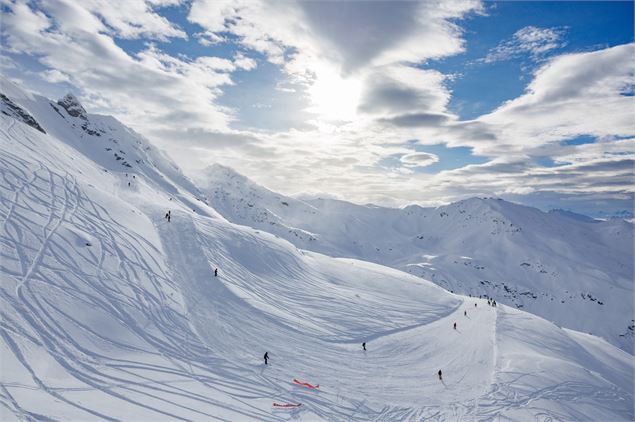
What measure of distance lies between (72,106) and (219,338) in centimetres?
15188

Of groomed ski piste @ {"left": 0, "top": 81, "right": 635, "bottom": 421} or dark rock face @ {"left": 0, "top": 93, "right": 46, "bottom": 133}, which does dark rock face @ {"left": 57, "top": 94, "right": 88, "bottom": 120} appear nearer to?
dark rock face @ {"left": 0, "top": 93, "right": 46, "bottom": 133}

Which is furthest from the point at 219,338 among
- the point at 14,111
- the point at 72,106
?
the point at 72,106

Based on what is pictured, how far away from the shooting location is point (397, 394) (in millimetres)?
28266

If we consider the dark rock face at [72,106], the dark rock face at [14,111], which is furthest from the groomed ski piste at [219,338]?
the dark rock face at [72,106]

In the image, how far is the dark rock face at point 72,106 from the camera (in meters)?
137

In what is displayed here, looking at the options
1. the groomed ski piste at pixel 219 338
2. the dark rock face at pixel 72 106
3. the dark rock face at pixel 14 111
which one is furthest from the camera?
the dark rock face at pixel 72 106

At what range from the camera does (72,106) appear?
13925 centimetres

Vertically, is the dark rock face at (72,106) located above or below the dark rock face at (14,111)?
above

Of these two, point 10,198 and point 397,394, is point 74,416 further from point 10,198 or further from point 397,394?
point 10,198

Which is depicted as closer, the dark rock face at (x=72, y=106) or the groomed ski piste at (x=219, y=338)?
the groomed ski piste at (x=219, y=338)

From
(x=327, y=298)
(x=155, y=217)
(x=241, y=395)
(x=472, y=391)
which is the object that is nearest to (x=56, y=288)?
(x=241, y=395)

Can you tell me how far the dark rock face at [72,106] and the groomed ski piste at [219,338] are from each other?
101m

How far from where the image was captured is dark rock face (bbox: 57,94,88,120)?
451ft

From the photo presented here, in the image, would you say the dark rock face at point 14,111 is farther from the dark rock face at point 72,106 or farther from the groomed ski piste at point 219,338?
the dark rock face at point 72,106
